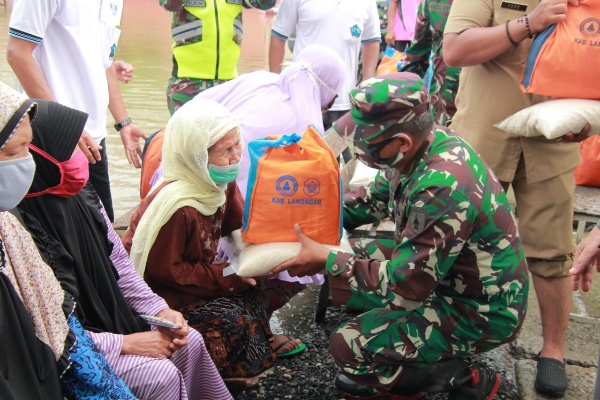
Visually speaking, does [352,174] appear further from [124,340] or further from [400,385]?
[124,340]

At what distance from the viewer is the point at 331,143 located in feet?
12.8

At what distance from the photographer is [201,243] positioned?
290 centimetres

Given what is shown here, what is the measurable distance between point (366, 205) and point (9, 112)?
167 centimetres

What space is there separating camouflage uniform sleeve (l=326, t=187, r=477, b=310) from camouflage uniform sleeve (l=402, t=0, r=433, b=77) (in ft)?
7.38

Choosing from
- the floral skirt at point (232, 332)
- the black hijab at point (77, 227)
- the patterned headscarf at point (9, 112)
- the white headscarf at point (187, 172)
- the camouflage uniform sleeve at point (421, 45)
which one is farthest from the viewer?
the camouflage uniform sleeve at point (421, 45)

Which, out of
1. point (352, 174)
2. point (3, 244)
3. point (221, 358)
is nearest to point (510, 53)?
point (352, 174)

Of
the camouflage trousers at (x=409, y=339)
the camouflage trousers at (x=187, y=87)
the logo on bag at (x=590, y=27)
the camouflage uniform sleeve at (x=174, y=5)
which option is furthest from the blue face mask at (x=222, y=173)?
the camouflage uniform sleeve at (x=174, y=5)

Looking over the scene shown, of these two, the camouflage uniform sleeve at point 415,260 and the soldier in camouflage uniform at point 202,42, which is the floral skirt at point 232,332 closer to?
the camouflage uniform sleeve at point 415,260

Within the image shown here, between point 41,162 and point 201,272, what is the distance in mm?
906

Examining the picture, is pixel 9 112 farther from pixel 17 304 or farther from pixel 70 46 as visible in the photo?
pixel 70 46

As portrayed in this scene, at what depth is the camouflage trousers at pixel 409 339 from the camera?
8.86ft

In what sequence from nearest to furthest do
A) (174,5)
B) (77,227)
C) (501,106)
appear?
(77,227) < (501,106) < (174,5)

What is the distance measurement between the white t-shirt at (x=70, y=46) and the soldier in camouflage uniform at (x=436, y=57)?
209 centimetres

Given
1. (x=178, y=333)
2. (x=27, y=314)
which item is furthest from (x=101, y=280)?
(x=27, y=314)
